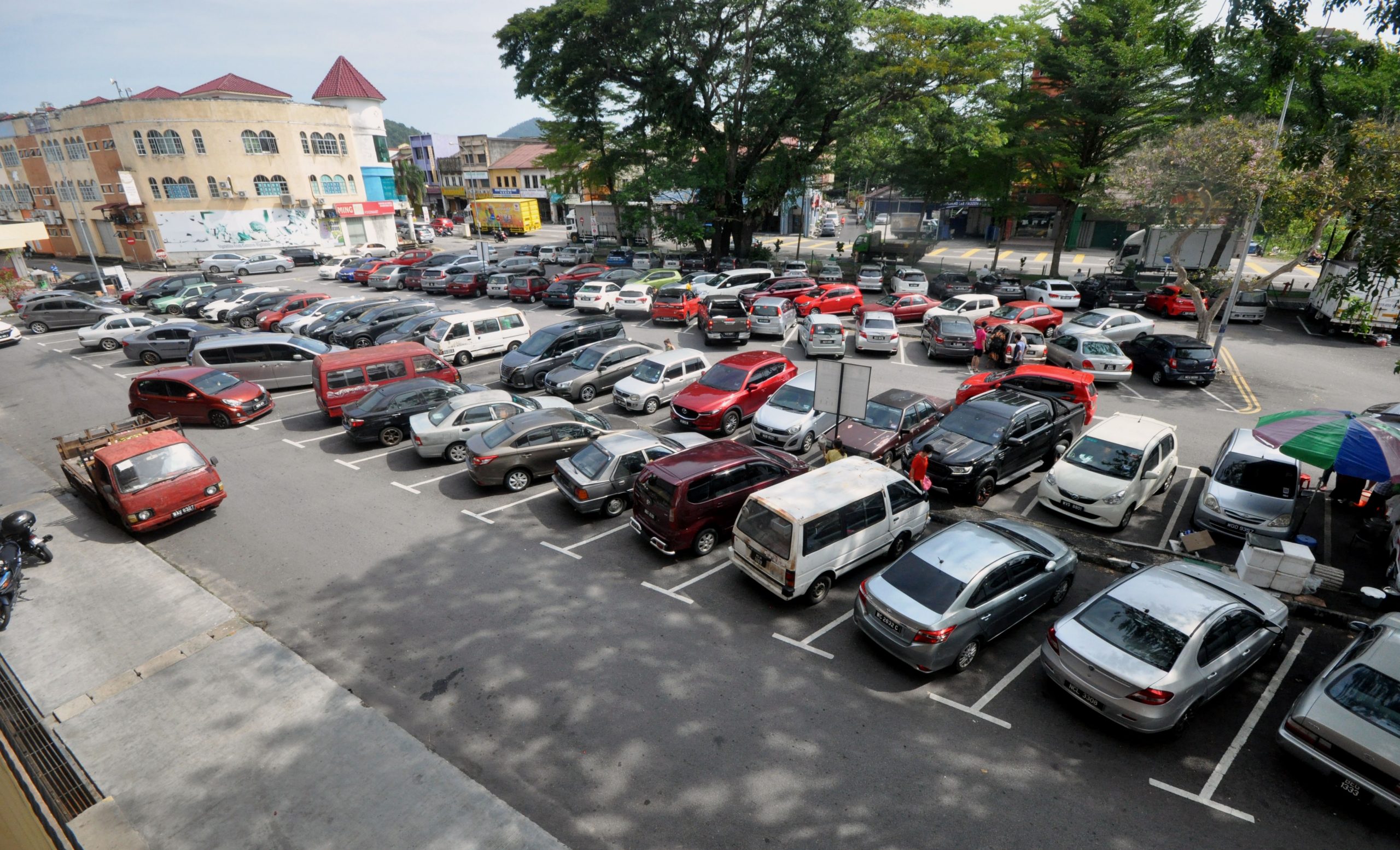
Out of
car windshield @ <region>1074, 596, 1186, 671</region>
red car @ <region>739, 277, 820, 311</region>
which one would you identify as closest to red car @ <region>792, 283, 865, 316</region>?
red car @ <region>739, 277, 820, 311</region>

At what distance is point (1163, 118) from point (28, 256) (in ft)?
294

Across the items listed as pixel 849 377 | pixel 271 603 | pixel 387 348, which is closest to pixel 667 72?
pixel 387 348

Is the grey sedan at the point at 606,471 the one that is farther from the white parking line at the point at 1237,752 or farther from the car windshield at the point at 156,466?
the white parking line at the point at 1237,752

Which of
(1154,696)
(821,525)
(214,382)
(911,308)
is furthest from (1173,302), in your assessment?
(214,382)

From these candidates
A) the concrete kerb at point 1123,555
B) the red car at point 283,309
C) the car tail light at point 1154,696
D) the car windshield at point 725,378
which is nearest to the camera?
the car tail light at point 1154,696

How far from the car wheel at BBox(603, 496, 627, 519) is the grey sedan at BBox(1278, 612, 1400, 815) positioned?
9.67 metres

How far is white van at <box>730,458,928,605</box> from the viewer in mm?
9227

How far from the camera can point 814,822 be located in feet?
20.8

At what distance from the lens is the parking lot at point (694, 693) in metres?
6.41

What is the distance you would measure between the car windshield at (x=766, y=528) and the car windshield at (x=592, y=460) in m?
3.28

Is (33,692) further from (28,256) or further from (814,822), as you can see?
(28,256)

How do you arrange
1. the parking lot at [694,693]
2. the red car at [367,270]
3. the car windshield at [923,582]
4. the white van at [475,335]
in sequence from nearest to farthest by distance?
the parking lot at [694,693]
the car windshield at [923,582]
the white van at [475,335]
the red car at [367,270]

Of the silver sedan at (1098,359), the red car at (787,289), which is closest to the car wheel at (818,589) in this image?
the silver sedan at (1098,359)

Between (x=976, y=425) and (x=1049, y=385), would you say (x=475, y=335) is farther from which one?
(x=1049, y=385)
